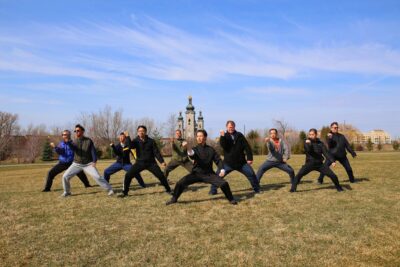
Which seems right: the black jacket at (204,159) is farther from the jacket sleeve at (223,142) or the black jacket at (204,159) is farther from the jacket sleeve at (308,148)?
the jacket sleeve at (308,148)

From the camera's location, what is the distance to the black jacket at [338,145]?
11.0 meters

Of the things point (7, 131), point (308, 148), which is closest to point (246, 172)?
point (308, 148)

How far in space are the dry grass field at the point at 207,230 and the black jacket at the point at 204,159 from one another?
0.82 metres

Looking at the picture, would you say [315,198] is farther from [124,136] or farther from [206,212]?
[124,136]

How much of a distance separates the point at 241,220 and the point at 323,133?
62463mm

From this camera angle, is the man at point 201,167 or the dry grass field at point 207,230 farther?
the man at point 201,167

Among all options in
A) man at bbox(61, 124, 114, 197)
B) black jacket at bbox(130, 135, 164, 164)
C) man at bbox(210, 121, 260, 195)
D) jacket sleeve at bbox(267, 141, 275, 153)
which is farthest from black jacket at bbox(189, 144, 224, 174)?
man at bbox(61, 124, 114, 197)

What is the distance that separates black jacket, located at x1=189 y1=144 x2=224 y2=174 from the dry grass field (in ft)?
2.70

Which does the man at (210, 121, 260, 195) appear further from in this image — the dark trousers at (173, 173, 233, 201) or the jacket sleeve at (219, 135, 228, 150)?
the dark trousers at (173, 173, 233, 201)

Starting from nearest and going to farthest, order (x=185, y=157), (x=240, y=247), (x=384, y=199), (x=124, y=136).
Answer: (x=240, y=247)
(x=384, y=199)
(x=124, y=136)
(x=185, y=157)

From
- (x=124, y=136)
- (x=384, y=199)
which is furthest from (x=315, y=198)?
(x=124, y=136)

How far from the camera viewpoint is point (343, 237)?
5.07m

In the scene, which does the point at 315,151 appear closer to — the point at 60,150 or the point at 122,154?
the point at 122,154

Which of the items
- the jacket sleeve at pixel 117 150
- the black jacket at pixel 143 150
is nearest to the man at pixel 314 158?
the black jacket at pixel 143 150
